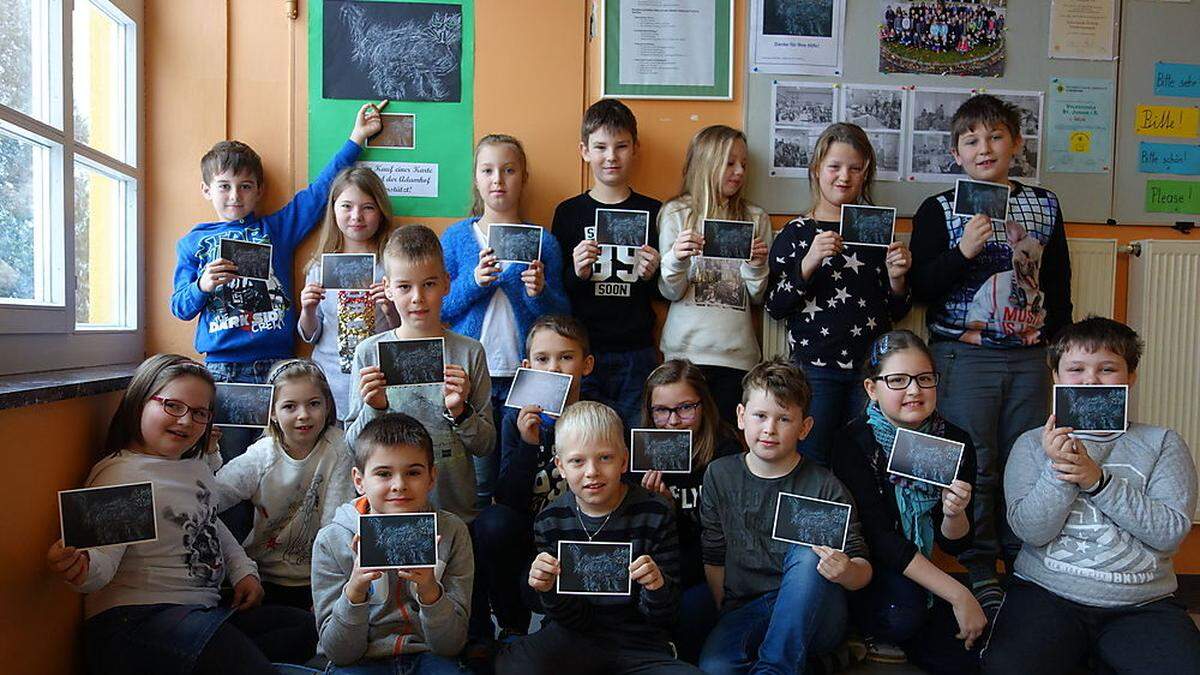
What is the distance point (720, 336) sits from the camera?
3541mm

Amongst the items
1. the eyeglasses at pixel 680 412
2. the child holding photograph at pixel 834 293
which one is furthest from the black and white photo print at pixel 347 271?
the child holding photograph at pixel 834 293

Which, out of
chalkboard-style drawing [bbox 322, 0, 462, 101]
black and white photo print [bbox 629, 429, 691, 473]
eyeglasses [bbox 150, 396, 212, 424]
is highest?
chalkboard-style drawing [bbox 322, 0, 462, 101]

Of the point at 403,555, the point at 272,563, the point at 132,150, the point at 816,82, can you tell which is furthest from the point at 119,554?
the point at 816,82

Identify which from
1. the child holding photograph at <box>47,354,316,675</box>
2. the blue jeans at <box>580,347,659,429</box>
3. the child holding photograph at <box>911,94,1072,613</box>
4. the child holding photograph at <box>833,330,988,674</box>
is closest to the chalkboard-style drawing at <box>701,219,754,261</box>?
the blue jeans at <box>580,347,659,429</box>

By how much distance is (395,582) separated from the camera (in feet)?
8.03

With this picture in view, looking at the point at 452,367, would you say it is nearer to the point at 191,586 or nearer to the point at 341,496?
the point at 341,496

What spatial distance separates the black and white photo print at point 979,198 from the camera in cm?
332

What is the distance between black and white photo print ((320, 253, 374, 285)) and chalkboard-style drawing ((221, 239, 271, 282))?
247 millimetres

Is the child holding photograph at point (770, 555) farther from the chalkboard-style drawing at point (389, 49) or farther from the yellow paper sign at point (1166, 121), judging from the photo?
the yellow paper sign at point (1166, 121)

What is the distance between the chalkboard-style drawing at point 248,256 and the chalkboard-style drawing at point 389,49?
2.81 feet

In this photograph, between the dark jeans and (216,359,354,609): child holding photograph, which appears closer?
the dark jeans

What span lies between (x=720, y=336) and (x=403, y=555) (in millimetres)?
1755

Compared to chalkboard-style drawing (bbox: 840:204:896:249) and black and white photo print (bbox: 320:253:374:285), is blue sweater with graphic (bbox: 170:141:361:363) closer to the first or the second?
black and white photo print (bbox: 320:253:374:285)

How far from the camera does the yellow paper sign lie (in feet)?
13.0
